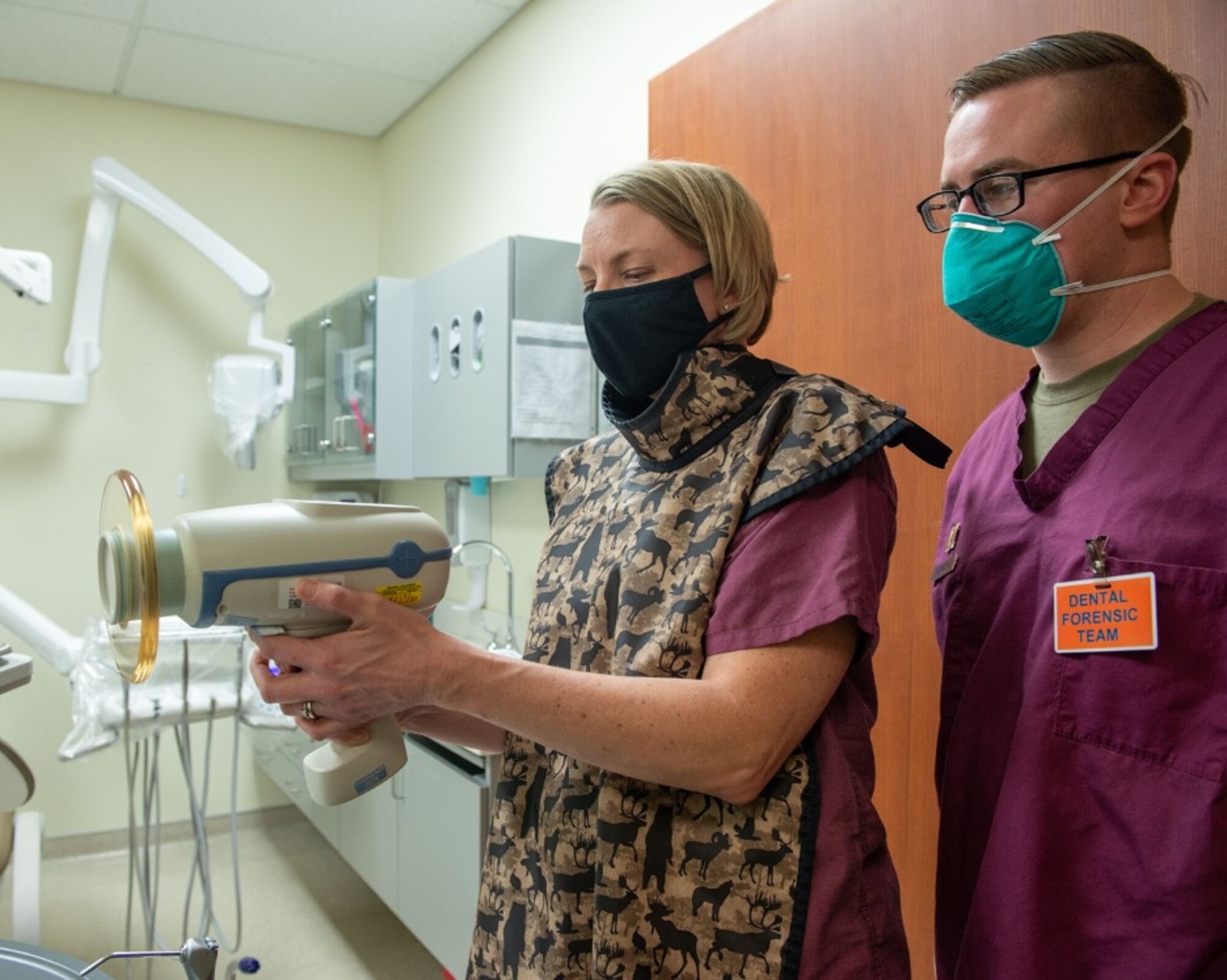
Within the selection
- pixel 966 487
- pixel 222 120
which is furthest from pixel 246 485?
pixel 966 487

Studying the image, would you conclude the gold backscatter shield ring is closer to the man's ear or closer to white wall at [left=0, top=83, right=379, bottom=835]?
the man's ear

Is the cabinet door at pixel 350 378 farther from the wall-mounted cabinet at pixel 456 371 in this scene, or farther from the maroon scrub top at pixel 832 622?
the maroon scrub top at pixel 832 622

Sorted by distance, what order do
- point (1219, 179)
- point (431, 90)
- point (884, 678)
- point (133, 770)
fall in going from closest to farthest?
point (1219, 179)
point (884, 678)
point (133, 770)
point (431, 90)

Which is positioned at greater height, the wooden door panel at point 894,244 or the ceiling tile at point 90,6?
the ceiling tile at point 90,6

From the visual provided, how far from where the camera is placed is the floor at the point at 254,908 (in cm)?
294

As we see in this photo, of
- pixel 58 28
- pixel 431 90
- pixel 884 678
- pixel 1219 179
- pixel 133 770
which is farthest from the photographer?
pixel 431 90

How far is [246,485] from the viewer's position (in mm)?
4051

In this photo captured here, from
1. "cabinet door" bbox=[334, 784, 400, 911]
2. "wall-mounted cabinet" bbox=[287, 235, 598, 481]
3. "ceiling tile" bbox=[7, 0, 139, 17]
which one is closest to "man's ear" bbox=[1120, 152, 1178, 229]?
"wall-mounted cabinet" bbox=[287, 235, 598, 481]

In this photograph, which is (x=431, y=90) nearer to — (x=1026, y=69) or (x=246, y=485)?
(x=246, y=485)

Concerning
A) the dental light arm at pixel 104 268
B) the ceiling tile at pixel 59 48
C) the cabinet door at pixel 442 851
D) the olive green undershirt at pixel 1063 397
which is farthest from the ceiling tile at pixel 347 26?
the olive green undershirt at pixel 1063 397

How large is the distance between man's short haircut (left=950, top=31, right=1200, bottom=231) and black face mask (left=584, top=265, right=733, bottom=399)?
0.37 metres

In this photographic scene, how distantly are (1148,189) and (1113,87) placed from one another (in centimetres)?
10

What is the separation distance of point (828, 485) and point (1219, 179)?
558 millimetres

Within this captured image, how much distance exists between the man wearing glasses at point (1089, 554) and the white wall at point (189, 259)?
203cm
